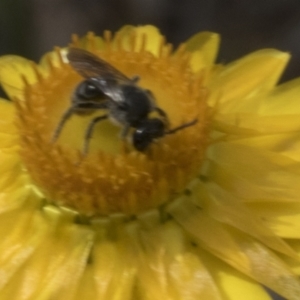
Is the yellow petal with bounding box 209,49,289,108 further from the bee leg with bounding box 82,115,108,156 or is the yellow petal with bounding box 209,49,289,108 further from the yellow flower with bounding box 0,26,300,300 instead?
the bee leg with bounding box 82,115,108,156

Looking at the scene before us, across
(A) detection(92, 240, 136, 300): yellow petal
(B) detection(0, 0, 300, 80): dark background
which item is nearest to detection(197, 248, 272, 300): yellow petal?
(A) detection(92, 240, 136, 300): yellow petal

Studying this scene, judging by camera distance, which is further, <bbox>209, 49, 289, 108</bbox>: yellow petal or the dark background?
the dark background

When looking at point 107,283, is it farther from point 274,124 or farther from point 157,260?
point 274,124

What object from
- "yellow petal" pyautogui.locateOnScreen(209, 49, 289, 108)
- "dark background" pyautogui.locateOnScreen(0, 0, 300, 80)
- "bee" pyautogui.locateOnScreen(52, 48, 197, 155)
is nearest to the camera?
"bee" pyautogui.locateOnScreen(52, 48, 197, 155)

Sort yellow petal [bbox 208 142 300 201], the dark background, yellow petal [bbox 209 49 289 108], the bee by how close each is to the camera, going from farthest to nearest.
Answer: the dark background
yellow petal [bbox 209 49 289 108]
yellow petal [bbox 208 142 300 201]
the bee

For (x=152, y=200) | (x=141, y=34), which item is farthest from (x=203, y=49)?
(x=152, y=200)

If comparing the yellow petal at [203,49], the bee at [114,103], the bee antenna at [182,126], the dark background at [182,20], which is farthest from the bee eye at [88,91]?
the dark background at [182,20]
